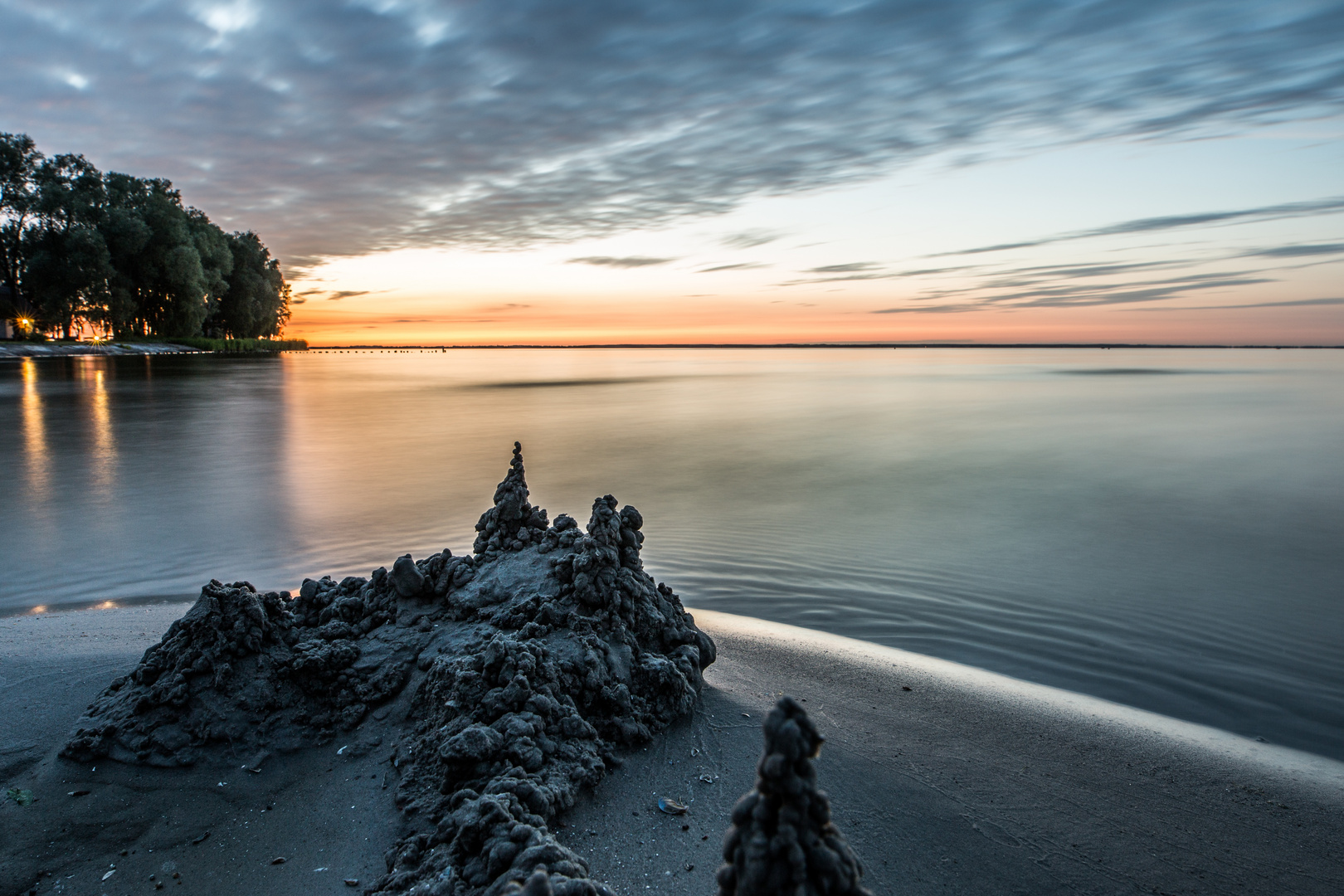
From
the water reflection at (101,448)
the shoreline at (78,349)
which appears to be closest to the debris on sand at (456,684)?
the water reflection at (101,448)

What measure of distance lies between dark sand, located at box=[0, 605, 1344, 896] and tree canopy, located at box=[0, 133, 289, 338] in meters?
64.5

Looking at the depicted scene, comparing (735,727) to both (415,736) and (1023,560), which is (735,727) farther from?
(1023,560)

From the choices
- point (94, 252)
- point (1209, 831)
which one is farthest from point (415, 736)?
point (94, 252)

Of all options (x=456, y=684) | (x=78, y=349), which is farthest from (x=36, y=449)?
(x=78, y=349)

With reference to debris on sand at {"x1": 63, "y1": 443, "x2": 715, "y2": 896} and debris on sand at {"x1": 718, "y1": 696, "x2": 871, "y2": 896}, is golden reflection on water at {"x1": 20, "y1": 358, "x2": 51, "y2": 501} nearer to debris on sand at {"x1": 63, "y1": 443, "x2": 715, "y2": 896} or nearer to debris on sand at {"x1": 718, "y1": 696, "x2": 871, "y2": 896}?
debris on sand at {"x1": 63, "y1": 443, "x2": 715, "y2": 896}

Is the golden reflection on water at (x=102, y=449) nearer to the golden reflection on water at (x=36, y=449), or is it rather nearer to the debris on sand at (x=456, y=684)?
the golden reflection on water at (x=36, y=449)

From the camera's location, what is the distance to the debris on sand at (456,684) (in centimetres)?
263

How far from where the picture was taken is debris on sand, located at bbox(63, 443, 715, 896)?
2627 millimetres

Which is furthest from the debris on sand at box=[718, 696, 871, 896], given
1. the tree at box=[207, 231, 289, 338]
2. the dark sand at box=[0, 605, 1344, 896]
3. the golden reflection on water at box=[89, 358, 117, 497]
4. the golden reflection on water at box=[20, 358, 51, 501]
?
the tree at box=[207, 231, 289, 338]

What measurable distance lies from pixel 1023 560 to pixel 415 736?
7.33 m

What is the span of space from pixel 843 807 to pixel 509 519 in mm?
2733

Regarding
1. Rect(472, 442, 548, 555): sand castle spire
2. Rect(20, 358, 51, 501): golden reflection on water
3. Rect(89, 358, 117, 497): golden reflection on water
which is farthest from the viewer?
Rect(89, 358, 117, 497): golden reflection on water

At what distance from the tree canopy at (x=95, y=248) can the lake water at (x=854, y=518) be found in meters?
34.7

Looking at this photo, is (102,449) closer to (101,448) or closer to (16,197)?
(101,448)
